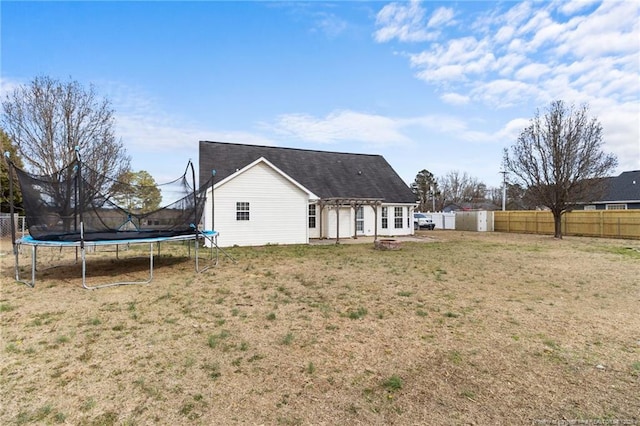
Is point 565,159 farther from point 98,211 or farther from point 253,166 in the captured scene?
point 98,211

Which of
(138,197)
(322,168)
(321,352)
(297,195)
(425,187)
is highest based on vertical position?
(425,187)

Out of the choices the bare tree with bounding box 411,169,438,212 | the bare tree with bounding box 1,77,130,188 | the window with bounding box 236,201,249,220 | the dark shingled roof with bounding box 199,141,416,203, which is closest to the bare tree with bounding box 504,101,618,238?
the dark shingled roof with bounding box 199,141,416,203

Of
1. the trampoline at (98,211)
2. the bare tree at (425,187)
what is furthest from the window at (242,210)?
the bare tree at (425,187)

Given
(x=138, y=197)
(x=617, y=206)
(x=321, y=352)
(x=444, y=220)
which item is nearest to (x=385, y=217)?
(x=444, y=220)

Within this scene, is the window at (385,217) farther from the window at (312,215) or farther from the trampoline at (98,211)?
the trampoline at (98,211)

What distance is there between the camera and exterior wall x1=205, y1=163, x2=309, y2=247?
15273 millimetres

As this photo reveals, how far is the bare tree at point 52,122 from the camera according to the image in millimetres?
17453

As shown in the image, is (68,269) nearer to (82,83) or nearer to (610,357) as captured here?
(610,357)

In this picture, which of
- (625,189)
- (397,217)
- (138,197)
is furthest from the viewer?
(625,189)

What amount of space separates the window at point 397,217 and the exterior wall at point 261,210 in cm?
717

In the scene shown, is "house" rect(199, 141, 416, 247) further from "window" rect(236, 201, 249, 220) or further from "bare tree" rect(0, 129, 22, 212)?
"bare tree" rect(0, 129, 22, 212)

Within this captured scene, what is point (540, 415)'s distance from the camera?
2707 millimetres

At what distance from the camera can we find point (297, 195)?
17.0 meters

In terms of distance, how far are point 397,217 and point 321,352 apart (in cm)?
1868
